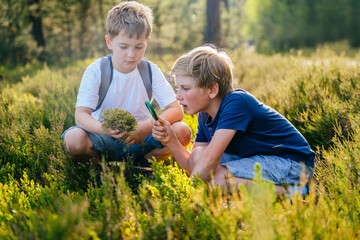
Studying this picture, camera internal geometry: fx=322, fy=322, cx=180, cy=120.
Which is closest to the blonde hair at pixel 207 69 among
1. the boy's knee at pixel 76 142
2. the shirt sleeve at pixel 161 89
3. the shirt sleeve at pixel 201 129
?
the shirt sleeve at pixel 201 129

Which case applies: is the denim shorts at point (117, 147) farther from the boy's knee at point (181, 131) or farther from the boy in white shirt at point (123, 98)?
the boy's knee at point (181, 131)

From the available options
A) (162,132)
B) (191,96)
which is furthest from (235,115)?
(162,132)

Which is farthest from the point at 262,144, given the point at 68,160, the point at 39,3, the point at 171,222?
the point at 39,3

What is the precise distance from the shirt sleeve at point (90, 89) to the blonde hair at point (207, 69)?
2.87ft

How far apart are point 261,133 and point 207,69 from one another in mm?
761

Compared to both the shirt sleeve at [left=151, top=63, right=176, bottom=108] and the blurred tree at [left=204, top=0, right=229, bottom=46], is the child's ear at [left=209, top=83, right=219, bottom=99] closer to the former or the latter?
the shirt sleeve at [left=151, top=63, right=176, bottom=108]

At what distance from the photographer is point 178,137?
3.47 m

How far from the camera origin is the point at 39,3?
1457 centimetres

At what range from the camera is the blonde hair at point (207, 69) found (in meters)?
A: 2.93

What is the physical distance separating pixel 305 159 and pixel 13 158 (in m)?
2.89

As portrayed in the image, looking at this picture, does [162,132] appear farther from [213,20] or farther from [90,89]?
[213,20]

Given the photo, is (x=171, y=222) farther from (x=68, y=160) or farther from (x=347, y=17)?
(x=347, y=17)

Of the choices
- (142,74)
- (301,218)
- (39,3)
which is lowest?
(301,218)

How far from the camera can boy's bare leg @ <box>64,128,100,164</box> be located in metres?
3.19
